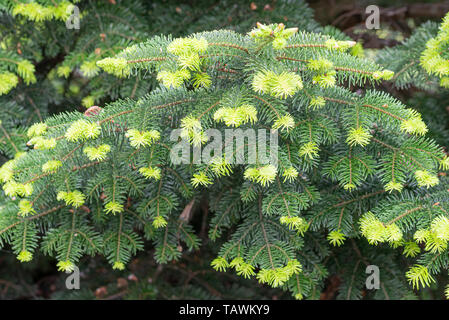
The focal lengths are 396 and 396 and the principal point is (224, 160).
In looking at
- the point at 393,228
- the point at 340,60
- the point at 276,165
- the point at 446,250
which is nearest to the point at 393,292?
the point at 446,250

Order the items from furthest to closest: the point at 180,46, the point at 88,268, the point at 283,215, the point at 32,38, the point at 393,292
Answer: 1. the point at 88,268
2. the point at 32,38
3. the point at 393,292
4. the point at 283,215
5. the point at 180,46

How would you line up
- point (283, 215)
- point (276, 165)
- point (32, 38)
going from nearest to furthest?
point (276, 165)
point (283, 215)
point (32, 38)

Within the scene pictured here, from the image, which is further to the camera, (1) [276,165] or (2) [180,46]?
(1) [276,165]

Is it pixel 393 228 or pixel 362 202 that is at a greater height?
pixel 362 202

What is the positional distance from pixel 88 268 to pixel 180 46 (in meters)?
1.95

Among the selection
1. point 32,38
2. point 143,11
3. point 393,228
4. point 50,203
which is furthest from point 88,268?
point 393,228

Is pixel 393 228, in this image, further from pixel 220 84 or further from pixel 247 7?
pixel 247 7

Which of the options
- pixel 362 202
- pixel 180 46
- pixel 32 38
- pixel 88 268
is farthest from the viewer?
pixel 88 268

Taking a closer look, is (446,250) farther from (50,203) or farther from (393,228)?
(50,203)

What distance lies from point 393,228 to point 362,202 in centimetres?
23

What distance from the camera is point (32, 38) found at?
192 cm

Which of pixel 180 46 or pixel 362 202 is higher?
pixel 180 46

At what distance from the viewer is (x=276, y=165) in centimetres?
120

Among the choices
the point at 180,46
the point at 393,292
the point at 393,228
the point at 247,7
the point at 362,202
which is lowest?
the point at 393,292
